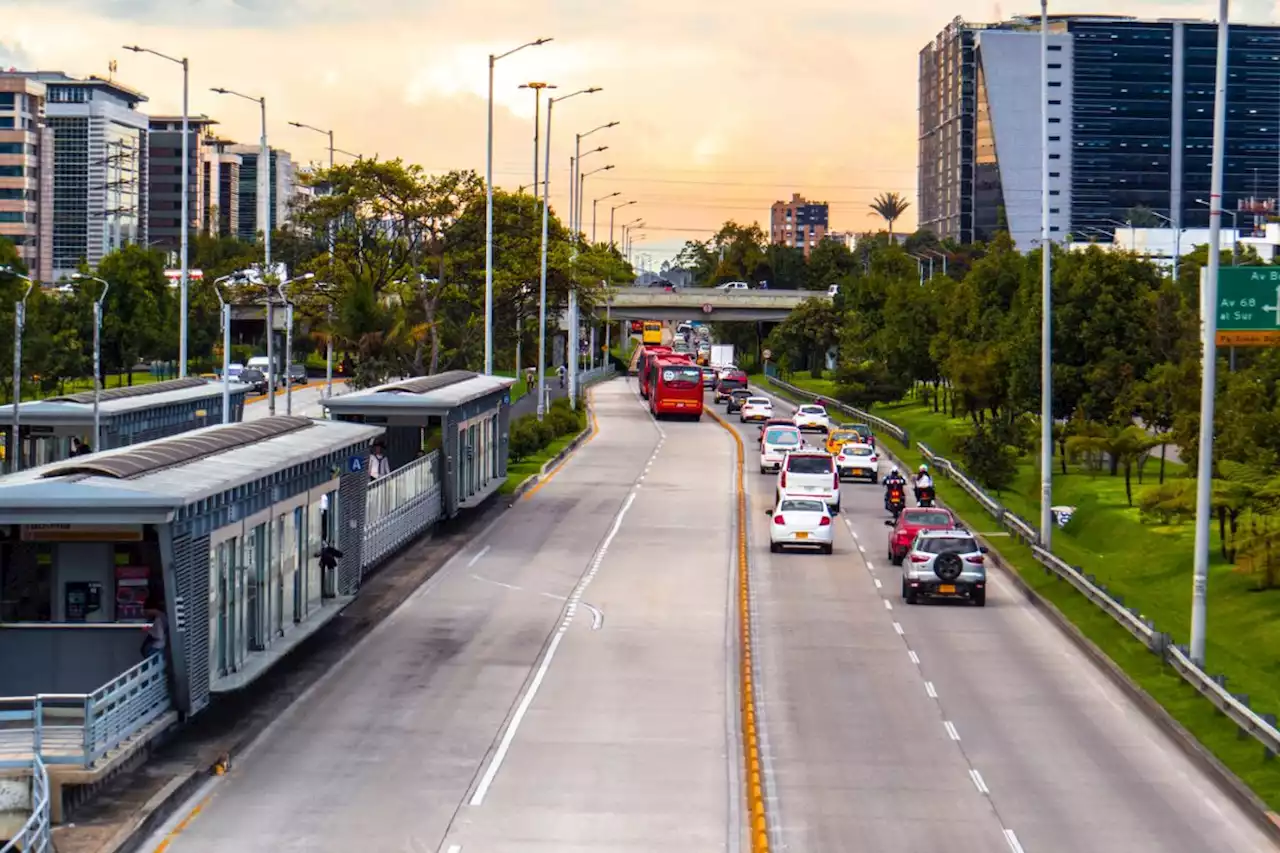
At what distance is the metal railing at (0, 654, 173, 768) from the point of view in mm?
19469

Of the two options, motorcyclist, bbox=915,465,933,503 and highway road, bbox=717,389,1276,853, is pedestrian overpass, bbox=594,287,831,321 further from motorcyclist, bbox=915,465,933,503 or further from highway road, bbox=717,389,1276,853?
highway road, bbox=717,389,1276,853

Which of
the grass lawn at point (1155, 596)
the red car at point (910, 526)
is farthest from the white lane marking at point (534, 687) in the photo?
the grass lawn at point (1155, 596)

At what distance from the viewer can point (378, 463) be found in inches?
1703

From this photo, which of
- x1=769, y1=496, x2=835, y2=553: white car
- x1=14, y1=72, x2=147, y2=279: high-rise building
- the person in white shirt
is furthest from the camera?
x1=14, y1=72, x2=147, y2=279: high-rise building

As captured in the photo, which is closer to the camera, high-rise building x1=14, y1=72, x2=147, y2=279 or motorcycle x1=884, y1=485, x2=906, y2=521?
motorcycle x1=884, y1=485, x2=906, y2=521

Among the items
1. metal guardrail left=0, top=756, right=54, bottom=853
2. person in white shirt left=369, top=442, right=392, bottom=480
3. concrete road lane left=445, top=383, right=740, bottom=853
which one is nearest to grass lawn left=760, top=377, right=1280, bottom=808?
concrete road lane left=445, top=383, right=740, bottom=853

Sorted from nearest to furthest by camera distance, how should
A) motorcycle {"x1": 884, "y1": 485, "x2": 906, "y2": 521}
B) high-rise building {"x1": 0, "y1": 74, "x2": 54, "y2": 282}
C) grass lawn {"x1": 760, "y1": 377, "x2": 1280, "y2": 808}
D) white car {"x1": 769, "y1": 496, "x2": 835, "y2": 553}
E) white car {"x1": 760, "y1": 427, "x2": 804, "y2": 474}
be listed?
1. grass lawn {"x1": 760, "y1": 377, "x2": 1280, "y2": 808}
2. white car {"x1": 769, "y1": 496, "x2": 835, "y2": 553}
3. motorcycle {"x1": 884, "y1": 485, "x2": 906, "y2": 521}
4. white car {"x1": 760, "y1": 427, "x2": 804, "y2": 474}
5. high-rise building {"x1": 0, "y1": 74, "x2": 54, "y2": 282}

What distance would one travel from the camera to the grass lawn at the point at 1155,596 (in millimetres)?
27359

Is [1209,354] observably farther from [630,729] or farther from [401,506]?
[401,506]

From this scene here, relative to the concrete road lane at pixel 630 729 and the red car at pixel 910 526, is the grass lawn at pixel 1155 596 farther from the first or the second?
the concrete road lane at pixel 630 729

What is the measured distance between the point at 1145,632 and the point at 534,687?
35.9ft

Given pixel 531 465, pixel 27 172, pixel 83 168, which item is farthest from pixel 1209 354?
pixel 83 168

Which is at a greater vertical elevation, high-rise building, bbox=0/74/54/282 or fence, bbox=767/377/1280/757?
high-rise building, bbox=0/74/54/282

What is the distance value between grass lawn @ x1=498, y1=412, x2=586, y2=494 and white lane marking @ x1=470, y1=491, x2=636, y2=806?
1149 centimetres
